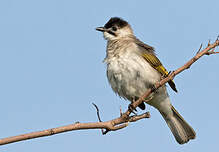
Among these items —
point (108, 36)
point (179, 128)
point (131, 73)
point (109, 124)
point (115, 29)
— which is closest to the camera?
point (109, 124)

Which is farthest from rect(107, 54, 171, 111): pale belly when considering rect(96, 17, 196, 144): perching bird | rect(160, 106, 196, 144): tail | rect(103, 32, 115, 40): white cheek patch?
rect(160, 106, 196, 144): tail

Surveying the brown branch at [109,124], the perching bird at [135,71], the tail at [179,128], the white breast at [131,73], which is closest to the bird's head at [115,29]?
the perching bird at [135,71]

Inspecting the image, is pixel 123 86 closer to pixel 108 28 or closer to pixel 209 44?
pixel 108 28

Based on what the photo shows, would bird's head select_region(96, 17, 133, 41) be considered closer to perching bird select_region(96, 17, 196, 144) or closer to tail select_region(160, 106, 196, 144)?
perching bird select_region(96, 17, 196, 144)

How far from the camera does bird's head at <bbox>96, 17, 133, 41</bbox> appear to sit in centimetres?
1023

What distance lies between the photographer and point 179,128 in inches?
390

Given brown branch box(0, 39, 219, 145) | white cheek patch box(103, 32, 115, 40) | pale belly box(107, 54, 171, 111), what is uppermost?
white cheek patch box(103, 32, 115, 40)

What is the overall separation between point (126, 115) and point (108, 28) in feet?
13.7

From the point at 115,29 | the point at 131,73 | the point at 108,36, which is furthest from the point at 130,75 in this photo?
the point at 115,29

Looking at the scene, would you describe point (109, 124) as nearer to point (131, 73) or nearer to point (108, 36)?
Answer: point (131, 73)

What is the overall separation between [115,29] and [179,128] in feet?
10.6

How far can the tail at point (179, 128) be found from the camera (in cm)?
973

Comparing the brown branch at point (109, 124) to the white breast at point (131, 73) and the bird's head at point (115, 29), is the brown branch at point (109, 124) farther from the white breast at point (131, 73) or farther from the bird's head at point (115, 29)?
the bird's head at point (115, 29)

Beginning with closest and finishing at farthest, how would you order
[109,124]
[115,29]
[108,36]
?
[109,124] → [108,36] → [115,29]
